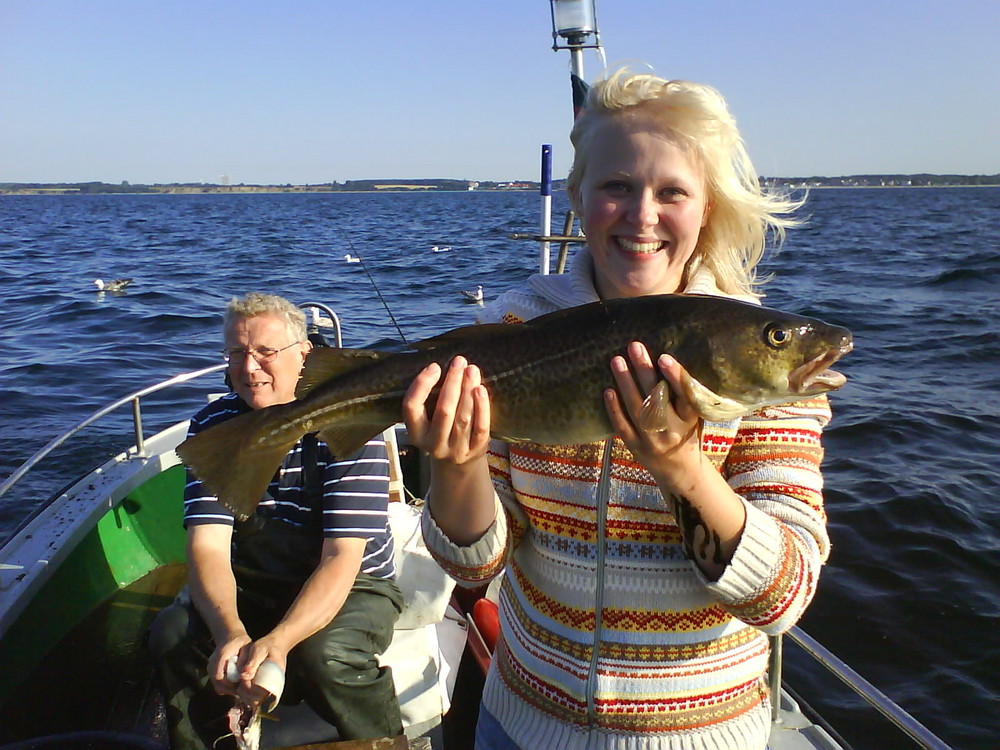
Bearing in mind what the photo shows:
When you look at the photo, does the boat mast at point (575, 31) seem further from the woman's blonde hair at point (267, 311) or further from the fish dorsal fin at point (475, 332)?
the fish dorsal fin at point (475, 332)

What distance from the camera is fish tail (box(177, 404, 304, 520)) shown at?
8.81ft

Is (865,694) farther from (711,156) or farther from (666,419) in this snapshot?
(711,156)

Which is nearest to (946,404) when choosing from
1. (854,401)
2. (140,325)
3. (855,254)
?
(854,401)

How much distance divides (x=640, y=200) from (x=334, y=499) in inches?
88.7

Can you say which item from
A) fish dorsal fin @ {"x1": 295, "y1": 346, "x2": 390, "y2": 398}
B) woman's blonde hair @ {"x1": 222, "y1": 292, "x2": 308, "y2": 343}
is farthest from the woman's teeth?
woman's blonde hair @ {"x1": 222, "y1": 292, "x2": 308, "y2": 343}

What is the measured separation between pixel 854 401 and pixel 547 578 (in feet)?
37.4

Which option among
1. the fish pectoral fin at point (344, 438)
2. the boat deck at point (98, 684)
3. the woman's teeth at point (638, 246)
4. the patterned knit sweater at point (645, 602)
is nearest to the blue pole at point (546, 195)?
the boat deck at point (98, 684)

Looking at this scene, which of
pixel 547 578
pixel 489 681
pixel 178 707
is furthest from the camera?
pixel 178 707

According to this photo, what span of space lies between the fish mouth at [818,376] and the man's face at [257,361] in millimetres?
2545

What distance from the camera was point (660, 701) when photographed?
2.12 meters

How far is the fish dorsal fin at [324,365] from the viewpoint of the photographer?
2654 mm

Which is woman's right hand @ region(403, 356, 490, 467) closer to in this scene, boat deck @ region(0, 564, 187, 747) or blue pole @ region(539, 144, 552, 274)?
boat deck @ region(0, 564, 187, 747)

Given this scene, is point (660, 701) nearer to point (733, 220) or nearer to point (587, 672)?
point (587, 672)

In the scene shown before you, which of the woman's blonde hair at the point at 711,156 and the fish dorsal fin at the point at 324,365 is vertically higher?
the woman's blonde hair at the point at 711,156
